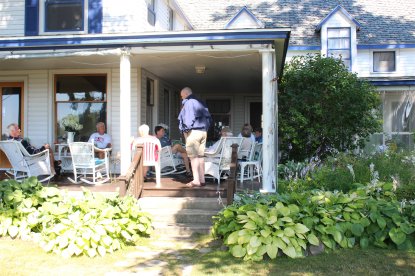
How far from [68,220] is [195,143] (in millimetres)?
2598

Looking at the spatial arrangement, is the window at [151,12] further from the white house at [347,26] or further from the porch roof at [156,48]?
the white house at [347,26]

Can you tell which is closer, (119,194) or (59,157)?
(119,194)

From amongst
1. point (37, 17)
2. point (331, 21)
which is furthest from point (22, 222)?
point (331, 21)

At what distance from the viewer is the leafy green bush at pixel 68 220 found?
5168 mm

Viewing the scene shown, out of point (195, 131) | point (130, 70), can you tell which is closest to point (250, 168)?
point (195, 131)

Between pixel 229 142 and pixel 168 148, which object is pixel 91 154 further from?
pixel 229 142

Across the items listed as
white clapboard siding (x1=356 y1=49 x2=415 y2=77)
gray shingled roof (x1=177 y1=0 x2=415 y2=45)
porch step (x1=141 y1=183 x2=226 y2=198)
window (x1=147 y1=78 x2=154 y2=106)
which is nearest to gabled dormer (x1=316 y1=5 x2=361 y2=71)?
gray shingled roof (x1=177 y1=0 x2=415 y2=45)

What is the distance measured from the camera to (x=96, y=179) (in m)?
8.80

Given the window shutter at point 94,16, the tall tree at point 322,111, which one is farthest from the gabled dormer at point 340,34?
the window shutter at point 94,16

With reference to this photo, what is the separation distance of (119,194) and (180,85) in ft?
25.2

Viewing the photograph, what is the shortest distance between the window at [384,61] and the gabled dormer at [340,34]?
4.30 feet

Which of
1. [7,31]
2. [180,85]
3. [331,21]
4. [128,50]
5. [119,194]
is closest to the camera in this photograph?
[119,194]

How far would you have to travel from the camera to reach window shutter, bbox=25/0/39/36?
10.1 meters

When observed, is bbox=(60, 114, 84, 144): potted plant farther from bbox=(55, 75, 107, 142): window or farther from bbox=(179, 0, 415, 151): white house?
bbox=(179, 0, 415, 151): white house
